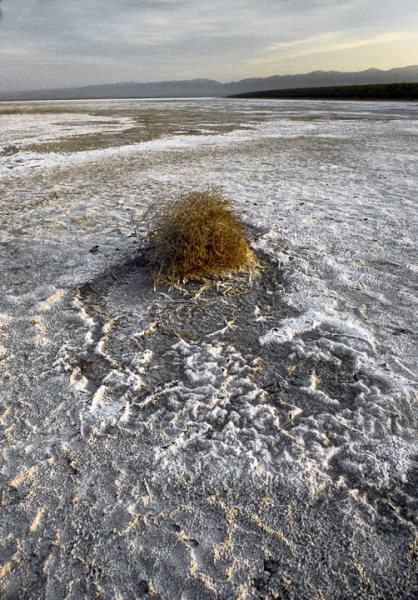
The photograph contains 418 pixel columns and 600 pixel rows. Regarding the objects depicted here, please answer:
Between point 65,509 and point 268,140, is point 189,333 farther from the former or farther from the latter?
point 268,140

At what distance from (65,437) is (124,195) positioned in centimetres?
593

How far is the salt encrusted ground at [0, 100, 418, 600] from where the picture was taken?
1.73 m

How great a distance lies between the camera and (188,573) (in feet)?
5.56

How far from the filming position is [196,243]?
400cm

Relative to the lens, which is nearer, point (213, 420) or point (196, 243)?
point (213, 420)

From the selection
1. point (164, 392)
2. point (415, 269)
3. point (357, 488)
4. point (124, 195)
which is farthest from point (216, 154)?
point (357, 488)

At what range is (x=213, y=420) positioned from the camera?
2490mm

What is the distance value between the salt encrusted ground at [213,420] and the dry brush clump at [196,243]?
0.24 meters

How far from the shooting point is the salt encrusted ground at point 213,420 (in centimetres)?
173

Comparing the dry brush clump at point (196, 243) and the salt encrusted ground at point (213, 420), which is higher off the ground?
the dry brush clump at point (196, 243)

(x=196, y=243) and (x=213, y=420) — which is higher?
(x=196, y=243)

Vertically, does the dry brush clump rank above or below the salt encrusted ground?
→ above

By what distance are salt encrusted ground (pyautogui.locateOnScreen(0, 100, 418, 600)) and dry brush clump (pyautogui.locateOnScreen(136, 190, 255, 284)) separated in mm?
240

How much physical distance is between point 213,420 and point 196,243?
2.08 m
